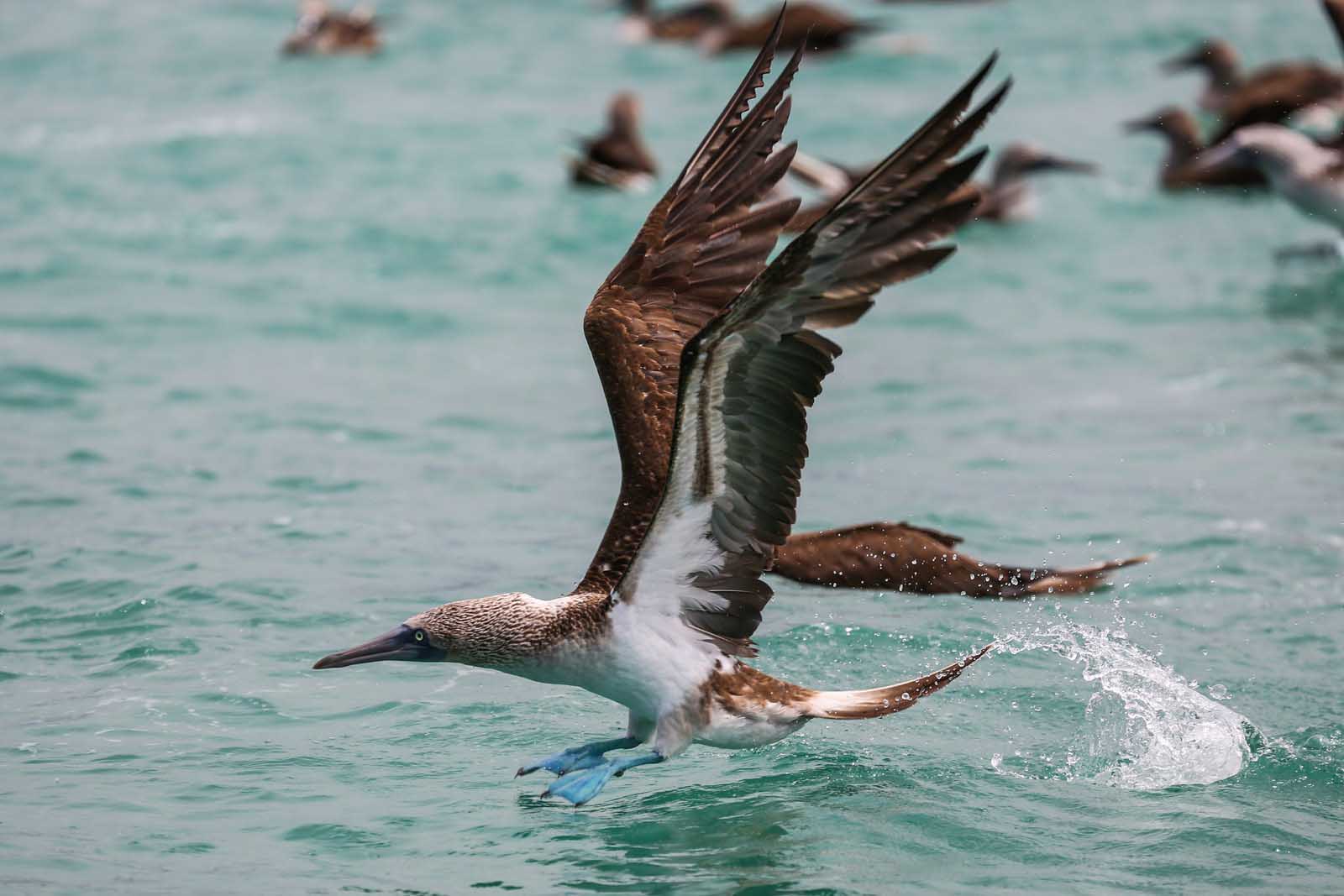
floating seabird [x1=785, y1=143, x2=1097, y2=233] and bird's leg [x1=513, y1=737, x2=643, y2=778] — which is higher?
floating seabird [x1=785, y1=143, x2=1097, y2=233]

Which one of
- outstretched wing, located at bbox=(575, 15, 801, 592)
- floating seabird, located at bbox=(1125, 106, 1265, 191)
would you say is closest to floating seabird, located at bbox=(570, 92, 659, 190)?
floating seabird, located at bbox=(1125, 106, 1265, 191)

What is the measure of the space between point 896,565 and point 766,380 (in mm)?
3070

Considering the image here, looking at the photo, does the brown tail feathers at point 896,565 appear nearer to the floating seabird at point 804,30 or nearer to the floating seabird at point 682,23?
the floating seabird at point 804,30

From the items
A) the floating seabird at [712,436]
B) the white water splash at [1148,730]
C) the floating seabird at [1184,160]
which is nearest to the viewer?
the floating seabird at [712,436]

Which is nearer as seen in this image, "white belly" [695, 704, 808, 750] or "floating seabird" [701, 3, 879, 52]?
"white belly" [695, 704, 808, 750]

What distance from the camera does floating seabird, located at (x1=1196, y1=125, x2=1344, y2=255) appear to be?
13906 millimetres

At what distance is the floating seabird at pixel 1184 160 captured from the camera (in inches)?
650

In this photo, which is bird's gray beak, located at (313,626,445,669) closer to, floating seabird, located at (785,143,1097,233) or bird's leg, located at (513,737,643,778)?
bird's leg, located at (513,737,643,778)

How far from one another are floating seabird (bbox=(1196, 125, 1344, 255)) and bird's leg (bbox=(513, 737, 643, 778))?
382 inches

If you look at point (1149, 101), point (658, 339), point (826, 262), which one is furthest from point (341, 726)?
point (1149, 101)

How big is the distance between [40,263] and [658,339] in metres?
9.35

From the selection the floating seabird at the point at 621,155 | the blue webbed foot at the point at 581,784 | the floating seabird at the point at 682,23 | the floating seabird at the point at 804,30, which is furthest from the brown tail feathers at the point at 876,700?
the floating seabird at the point at 682,23

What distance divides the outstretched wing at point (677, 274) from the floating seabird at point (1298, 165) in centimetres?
821

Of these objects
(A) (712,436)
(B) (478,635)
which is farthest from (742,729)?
(A) (712,436)
